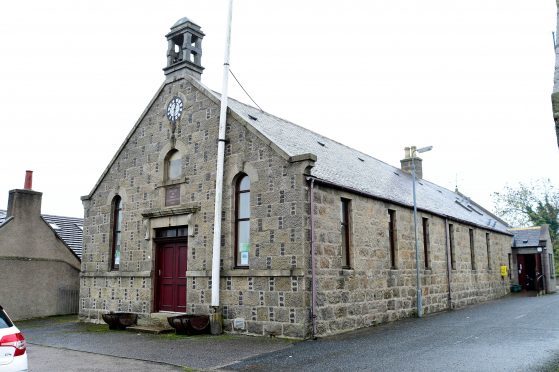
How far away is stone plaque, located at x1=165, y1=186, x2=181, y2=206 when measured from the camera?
52.9 ft

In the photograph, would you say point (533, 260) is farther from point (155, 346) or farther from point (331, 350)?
point (155, 346)

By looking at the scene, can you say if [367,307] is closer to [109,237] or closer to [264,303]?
[264,303]

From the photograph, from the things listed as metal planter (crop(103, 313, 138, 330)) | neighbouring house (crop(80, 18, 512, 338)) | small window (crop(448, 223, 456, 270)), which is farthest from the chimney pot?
small window (crop(448, 223, 456, 270))

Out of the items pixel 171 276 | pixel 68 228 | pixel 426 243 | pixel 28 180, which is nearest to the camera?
pixel 171 276

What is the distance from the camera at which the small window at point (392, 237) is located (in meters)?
17.4

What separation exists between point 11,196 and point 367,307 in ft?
49.5

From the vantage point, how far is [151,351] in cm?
1134

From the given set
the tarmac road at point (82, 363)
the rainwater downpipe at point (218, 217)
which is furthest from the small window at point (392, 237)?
the tarmac road at point (82, 363)

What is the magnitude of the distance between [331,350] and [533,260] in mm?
28479

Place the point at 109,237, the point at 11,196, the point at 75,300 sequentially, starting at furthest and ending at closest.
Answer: the point at 75,300
the point at 11,196
the point at 109,237

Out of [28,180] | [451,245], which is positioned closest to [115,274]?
[28,180]

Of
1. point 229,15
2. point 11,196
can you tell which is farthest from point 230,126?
point 11,196

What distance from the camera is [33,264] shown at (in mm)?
20469

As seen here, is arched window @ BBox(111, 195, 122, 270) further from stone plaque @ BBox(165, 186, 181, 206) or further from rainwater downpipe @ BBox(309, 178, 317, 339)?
rainwater downpipe @ BBox(309, 178, 317, 339)
